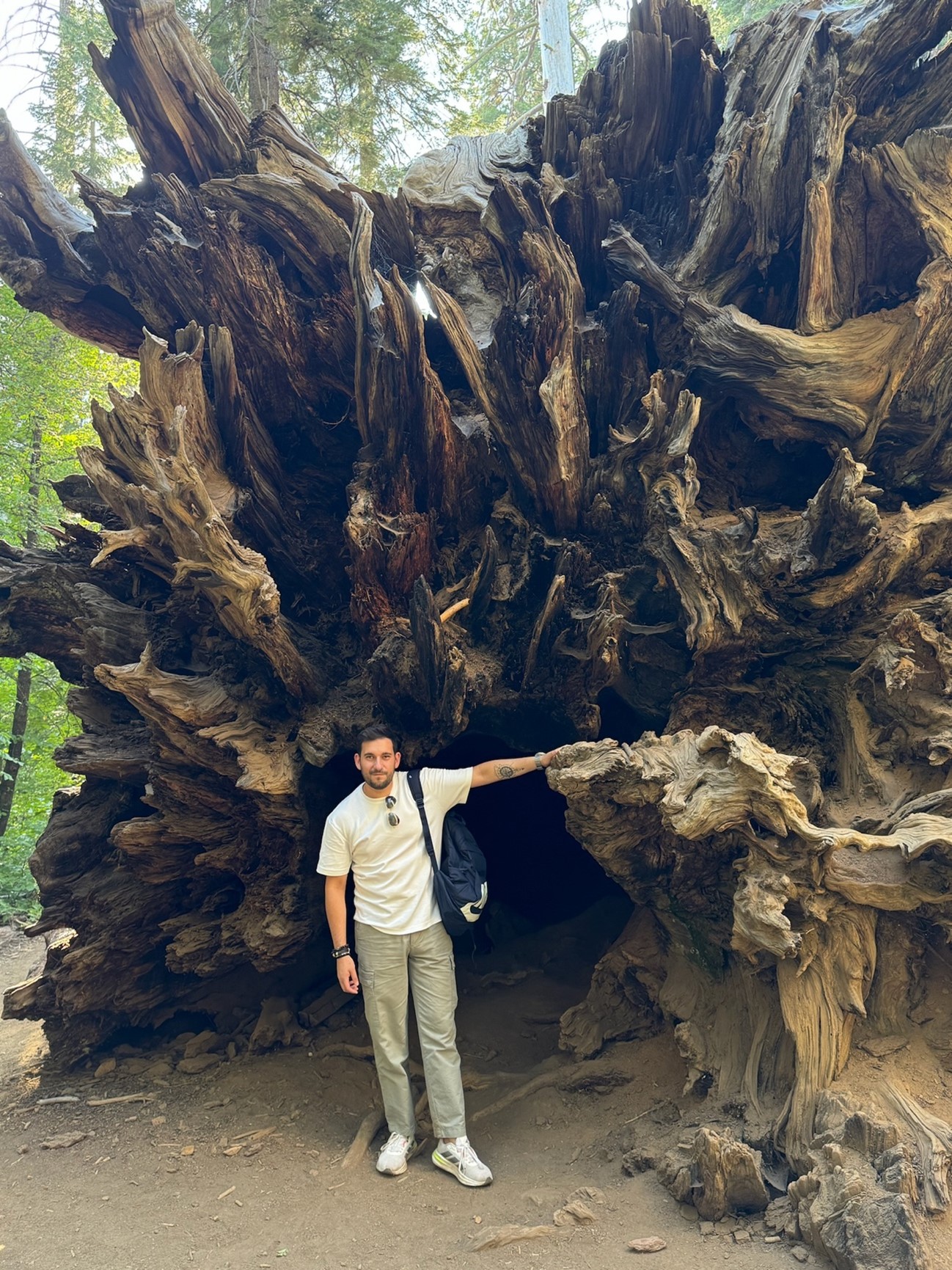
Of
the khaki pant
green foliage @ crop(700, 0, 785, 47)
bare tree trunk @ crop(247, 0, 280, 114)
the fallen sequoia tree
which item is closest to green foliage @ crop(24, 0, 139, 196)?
bare tree trunk @ crop(247, 0, 280, 114)

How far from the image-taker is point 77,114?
12469 mm

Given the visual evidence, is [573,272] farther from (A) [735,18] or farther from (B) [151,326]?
(A) [735,18]

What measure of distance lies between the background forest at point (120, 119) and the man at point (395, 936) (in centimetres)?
635

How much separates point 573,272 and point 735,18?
1549 cm

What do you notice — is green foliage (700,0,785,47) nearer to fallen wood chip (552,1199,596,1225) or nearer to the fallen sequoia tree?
the fallen sequoia tree

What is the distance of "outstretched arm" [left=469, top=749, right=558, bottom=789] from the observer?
4.24 metres

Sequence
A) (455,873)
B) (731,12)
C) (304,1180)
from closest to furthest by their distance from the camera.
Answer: (304,1180) < (455,873) < (731,12)

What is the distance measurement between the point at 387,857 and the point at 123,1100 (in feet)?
9.23

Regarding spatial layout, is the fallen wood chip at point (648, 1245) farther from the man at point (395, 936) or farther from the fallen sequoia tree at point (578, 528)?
the man at point (395, 936)

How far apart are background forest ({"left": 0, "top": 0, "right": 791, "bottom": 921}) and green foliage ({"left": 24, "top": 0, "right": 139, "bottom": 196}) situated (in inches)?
1.1

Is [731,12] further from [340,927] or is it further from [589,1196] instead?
[589,1196]

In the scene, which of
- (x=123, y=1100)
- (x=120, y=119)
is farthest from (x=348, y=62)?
(x=123, y=1100)

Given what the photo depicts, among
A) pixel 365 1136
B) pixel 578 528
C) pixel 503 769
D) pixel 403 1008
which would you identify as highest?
pixel 578 528

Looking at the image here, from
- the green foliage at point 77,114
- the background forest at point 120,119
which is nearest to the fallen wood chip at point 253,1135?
the background forest at point 120,119
